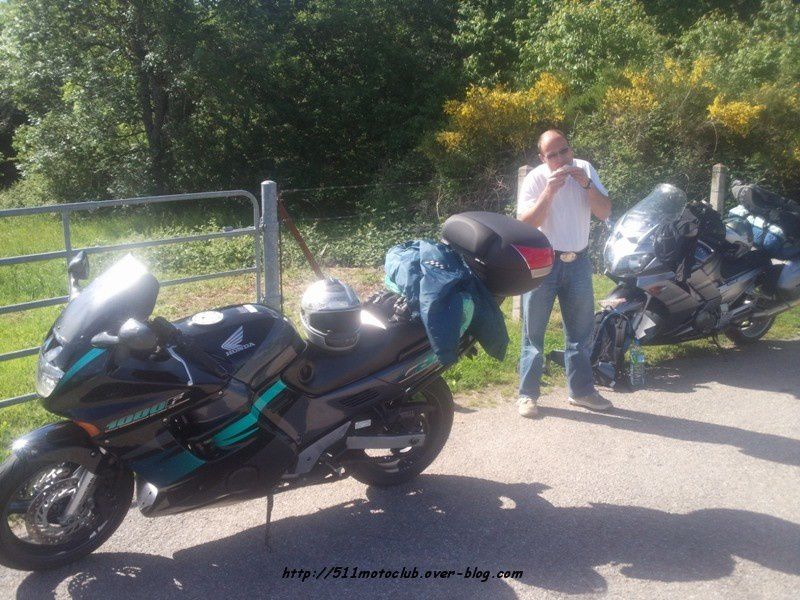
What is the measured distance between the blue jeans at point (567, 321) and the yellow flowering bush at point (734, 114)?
5982 mm

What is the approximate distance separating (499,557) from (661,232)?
3235 millimetres

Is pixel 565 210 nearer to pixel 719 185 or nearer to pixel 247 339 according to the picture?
pixel 247 339

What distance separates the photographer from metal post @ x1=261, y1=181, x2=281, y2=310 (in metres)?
5.25

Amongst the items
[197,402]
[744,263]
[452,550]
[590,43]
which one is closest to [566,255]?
[452,550]

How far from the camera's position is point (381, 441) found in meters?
3.83

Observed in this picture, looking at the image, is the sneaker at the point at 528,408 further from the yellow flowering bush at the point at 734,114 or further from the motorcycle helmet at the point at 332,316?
the yellow flowering bush at the point at 734,114

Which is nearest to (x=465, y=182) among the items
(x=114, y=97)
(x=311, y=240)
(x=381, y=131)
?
(x=311, y=240)

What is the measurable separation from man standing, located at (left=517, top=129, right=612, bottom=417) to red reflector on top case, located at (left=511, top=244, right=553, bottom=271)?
880 millimetres

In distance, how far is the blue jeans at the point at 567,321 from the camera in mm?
4984

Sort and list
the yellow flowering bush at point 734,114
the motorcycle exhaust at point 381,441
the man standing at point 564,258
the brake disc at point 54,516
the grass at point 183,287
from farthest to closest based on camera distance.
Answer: the yellow flowering bush at point 734,114 < the grass at point 183,287 < the man standing at point 564,258 < the motorcycle exhaust at point 381,441 < the brake disc at point 54,516

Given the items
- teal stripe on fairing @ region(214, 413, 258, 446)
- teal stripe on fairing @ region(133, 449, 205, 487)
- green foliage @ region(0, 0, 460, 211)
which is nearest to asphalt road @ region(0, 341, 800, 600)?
teal stripe on fairing @ region(133, 449, 205, 487)

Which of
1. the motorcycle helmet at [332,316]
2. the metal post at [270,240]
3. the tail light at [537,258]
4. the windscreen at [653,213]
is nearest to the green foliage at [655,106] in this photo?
the windscreen at [653,213]

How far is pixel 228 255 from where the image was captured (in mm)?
9789

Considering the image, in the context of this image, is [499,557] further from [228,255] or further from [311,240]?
[311,240]
